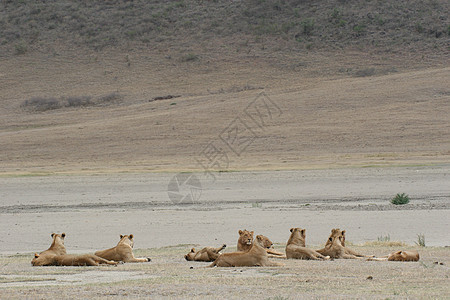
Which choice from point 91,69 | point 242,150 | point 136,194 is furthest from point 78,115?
point 136,194

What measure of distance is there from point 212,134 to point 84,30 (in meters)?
30.8

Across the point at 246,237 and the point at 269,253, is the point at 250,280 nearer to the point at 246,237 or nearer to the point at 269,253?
→ the point at 246,237

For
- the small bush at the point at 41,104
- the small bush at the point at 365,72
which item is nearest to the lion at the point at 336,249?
the small bush at the point at 41,104

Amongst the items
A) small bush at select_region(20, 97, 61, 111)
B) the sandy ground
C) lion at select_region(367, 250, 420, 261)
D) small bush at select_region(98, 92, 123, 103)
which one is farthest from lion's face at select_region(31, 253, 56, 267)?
small bush at select_region(20, 97, 61, 111)

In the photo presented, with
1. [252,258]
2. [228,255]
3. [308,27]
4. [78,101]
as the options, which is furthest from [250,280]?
[308,27]

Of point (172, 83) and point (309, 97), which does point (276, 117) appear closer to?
point (309, 97)

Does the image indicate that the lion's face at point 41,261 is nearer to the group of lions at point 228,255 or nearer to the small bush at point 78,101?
the group of lions at point 228,255

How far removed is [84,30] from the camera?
62781 mm

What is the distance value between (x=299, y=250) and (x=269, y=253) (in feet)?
1.60

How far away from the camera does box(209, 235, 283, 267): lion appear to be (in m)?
8.75

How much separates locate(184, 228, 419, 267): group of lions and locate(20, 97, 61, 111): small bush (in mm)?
40515

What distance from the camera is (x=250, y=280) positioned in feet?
24.8

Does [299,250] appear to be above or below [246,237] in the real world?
below

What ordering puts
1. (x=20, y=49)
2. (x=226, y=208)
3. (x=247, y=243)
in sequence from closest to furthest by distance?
(x=247, y=243) < (x=226, y=208) < (x=20, y=49)
